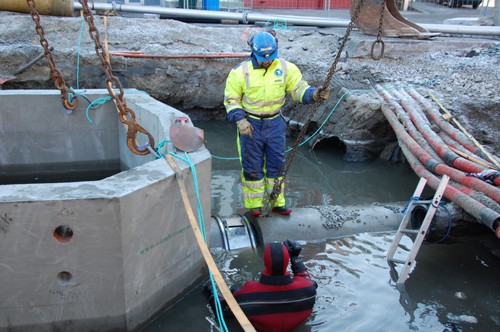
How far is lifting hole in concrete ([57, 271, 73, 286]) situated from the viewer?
3.71 m

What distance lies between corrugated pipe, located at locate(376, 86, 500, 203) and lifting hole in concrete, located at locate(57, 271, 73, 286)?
4191 millimetres

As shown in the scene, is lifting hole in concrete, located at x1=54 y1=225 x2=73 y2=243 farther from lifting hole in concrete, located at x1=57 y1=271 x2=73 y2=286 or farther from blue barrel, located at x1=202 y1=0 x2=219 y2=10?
blue barrel, located at x1=202 y1=0 x2=219 y2=10

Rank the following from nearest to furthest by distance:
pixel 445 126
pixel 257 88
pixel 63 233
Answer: pixel 63 233 → pixel 257 88 → pixel 445 126

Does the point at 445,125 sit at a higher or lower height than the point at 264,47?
lower

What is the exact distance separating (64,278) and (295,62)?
7.78 metres

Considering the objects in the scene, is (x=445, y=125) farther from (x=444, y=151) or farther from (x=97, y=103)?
(x=97, y=103)

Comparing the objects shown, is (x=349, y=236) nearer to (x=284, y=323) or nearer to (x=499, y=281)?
(x=499, y=281)

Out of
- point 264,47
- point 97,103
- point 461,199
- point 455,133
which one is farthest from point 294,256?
point 455,133

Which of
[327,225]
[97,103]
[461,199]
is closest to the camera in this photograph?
[461,199]

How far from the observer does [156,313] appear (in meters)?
4.30

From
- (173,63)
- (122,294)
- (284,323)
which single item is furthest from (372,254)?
(173,63)

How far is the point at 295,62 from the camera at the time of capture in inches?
411

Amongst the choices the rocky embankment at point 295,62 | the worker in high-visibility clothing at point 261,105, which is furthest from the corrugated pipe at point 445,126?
the worker in high-visibility clothing at point 261,105

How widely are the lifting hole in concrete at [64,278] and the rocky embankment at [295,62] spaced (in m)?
6.17
